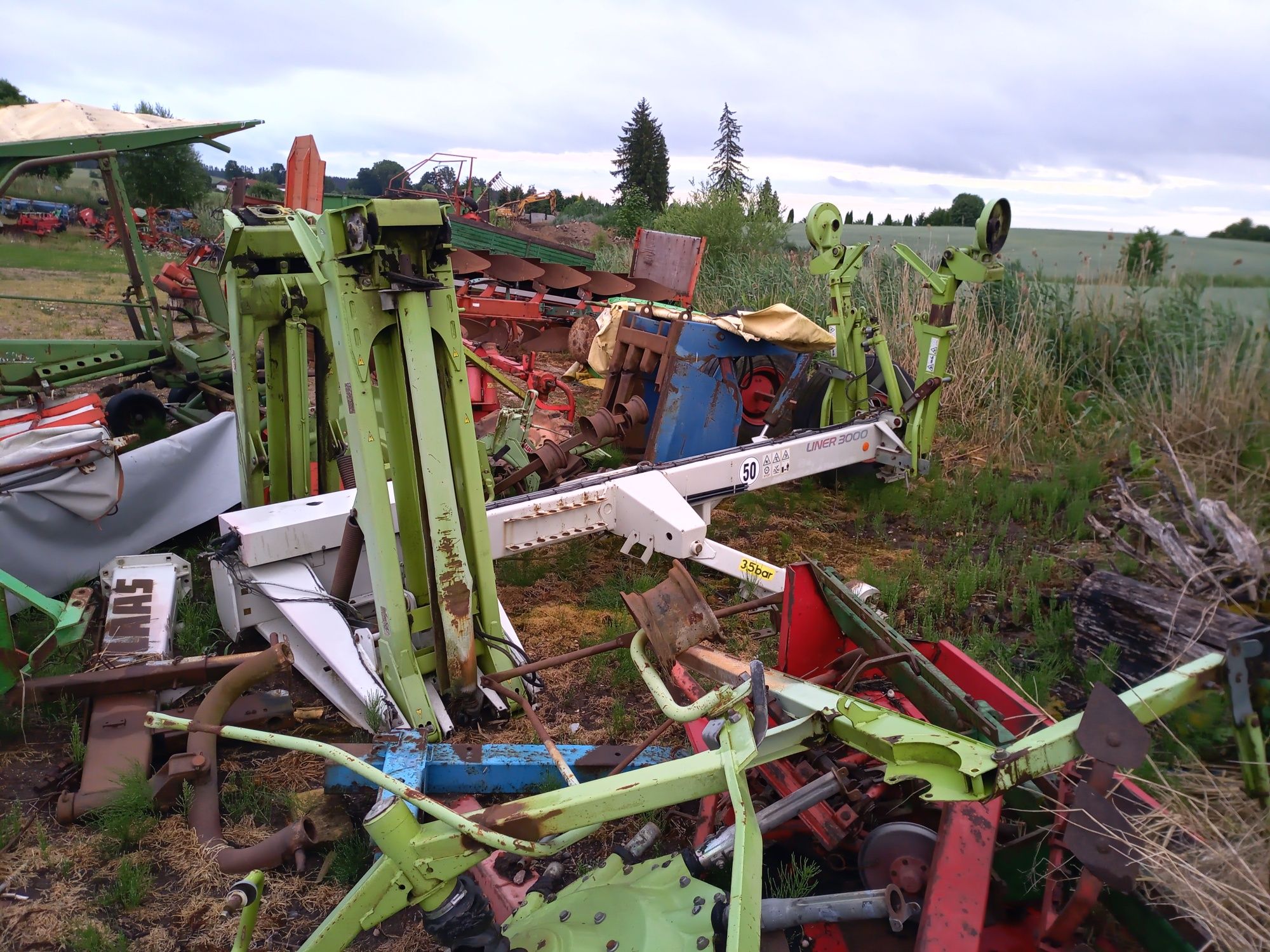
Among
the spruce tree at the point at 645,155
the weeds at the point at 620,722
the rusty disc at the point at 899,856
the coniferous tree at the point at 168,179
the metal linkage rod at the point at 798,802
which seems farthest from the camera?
the spruce tree at the point at 645,155

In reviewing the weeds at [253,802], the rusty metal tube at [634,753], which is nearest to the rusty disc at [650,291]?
the rusty metal tube at [634,753]

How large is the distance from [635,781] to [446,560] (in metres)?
1.31

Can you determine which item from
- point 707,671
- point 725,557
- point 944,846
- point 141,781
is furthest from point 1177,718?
point 141,781

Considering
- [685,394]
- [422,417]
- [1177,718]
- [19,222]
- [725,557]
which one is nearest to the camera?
[1177,718]

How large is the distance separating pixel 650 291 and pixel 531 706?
9613 mm

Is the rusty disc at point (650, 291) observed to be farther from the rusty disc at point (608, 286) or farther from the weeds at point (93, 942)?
the weeds at point (93, 942)

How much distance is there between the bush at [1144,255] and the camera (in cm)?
343

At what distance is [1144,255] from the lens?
398 cm

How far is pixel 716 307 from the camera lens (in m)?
11.9

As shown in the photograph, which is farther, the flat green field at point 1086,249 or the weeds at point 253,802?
the weeds at point 253,802

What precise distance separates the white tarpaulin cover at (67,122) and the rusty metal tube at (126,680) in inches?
187

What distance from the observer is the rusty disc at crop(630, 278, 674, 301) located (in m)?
12.0

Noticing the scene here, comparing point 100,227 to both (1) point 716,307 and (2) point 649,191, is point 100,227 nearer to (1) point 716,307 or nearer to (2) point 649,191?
(1) point 716,307

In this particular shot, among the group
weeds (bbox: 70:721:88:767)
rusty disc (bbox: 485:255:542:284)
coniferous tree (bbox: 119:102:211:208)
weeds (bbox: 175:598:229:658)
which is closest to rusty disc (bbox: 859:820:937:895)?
weeds (bbox: 70:721:88:767)
